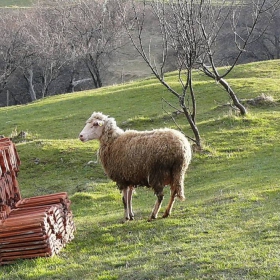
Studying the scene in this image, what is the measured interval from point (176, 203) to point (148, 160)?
219 centimetres

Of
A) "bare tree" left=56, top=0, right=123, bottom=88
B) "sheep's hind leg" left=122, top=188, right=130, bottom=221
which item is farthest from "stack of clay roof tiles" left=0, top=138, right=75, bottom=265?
"bare tree" left=56, top=0, right=123, bottom=88

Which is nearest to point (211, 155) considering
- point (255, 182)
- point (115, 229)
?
point (255, 182)

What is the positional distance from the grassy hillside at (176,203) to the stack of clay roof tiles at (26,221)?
0.74 feet

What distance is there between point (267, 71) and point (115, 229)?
953 inches

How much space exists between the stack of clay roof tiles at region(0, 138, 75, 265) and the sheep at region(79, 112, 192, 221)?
139 centimetres

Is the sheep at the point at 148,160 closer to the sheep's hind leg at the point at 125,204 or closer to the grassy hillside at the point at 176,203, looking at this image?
the sheep's hind leg at the point at 125,204

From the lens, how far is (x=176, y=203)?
12320mm

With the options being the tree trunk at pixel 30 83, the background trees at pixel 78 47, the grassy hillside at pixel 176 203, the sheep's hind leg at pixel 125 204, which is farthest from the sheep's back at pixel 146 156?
the tree trunk at pixel 30 83

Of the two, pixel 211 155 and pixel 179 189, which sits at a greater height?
pixel 179 189

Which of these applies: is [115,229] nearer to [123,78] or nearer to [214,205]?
[214,205]

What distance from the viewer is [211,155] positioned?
17219 mm

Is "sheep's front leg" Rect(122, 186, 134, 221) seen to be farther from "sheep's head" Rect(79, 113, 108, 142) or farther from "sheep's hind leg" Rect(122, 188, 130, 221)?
"sheep's head" Rect(79, 113, 108, 142)

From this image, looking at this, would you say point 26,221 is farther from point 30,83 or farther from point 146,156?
point 30,83

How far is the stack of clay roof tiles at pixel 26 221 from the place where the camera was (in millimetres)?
8703
